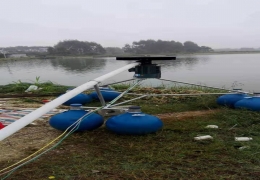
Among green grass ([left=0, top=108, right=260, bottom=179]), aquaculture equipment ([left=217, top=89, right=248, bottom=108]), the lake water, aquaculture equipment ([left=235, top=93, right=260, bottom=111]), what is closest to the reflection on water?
the lake water

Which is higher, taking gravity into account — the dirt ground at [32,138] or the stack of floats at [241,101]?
the stack of floats at [241,101]

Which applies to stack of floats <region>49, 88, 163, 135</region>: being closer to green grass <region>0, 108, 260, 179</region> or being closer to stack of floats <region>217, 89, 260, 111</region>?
green grass <region>0, 108, 260, 179</region>

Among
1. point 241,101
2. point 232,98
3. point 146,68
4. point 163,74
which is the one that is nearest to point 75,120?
point 146,68

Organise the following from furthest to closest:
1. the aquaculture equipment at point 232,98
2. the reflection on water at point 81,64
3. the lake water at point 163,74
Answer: the reflection on water at point 81,64
the lake water at point 163,74
the aquaculture equipment at point 232,98

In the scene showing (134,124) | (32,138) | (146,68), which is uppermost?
(146,68)

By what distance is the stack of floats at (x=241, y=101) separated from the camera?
15.7 feet

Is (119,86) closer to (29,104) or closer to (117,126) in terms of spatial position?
(29,104)

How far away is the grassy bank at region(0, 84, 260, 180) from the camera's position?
8.56ft

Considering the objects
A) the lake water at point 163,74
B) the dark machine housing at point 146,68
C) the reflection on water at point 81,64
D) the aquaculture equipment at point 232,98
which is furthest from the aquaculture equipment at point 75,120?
the reflection on water at point 81,64

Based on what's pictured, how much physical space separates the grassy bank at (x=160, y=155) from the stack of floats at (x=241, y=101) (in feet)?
0.92

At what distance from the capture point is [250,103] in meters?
4.83

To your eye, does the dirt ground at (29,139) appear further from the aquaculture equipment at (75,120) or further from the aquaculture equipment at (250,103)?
the aquaculture equipment at (250,103)

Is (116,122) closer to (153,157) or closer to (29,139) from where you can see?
(153,157)

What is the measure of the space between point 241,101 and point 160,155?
2.48 metres
